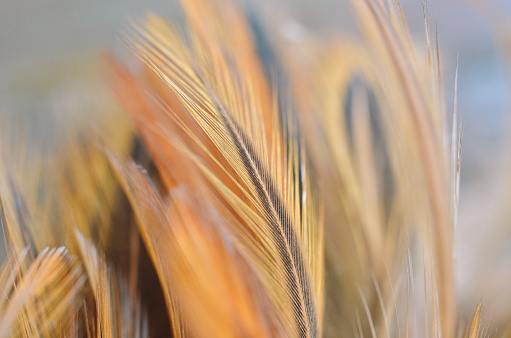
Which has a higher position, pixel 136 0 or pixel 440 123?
pixel 136 0

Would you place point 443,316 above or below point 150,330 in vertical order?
below

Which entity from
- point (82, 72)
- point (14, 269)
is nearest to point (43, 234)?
point (14, 269)

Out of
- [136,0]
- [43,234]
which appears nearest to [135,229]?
[43,234]

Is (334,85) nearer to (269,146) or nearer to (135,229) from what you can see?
(269,146)

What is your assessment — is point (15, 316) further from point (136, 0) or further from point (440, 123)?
point (440, 123)

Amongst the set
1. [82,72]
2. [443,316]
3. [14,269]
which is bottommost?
[443,316]

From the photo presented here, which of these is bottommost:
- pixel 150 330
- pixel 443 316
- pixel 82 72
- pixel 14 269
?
pixel 443 316
